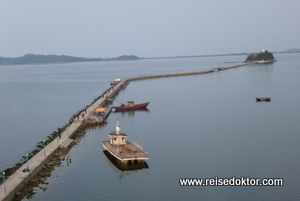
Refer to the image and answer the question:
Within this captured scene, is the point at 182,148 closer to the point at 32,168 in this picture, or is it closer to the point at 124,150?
the point at 124,150

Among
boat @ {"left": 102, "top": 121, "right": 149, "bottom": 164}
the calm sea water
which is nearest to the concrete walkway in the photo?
the calm sea water

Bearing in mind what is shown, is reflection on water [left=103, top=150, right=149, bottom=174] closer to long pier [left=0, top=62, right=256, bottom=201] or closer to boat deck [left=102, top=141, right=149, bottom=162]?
boat deck [left=102, top=141, right=149, bottom=162]

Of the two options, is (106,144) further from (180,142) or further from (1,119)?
(1,119)

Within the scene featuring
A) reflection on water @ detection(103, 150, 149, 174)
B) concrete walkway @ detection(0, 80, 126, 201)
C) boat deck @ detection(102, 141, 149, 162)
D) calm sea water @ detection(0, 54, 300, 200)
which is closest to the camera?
concrete walkway @ detection(0, 80, 126, 201)

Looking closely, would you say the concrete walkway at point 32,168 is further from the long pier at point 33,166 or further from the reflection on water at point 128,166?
the reflection on water at point 128,166

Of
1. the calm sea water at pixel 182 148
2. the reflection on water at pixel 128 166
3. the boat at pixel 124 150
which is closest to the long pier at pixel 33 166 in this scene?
the calm sea water at pixel 182 148

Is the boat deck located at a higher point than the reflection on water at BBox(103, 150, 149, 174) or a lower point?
higher

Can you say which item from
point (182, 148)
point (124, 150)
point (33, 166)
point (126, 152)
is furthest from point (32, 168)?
point (182, 148)

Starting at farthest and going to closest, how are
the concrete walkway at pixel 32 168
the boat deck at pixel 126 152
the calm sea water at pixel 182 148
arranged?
the boat deck at pixel 126 152 < the calm sea water at pixel 182 148 < the concrete walkway at pixel 32 168

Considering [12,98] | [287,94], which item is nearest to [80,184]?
[287,94]

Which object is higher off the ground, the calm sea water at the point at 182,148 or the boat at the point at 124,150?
the boat at the point at 124,150
